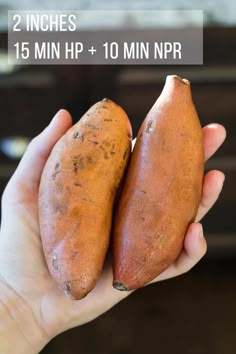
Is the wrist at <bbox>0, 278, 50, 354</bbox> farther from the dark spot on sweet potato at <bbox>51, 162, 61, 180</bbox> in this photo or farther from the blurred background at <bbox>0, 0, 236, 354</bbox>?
the blurred background at <bbox>0, 0, 236, 354</bbox>

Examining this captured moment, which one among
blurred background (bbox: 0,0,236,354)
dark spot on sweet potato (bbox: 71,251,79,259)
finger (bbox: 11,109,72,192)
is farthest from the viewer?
blurred background (bbox: 0,0,236,354)

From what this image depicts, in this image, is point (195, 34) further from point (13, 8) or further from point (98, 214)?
point (98, 214)

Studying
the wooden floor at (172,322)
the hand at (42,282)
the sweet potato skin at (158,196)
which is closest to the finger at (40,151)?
the hand at (42,282)

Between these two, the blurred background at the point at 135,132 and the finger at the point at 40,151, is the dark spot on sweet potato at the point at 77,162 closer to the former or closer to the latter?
the finger at the point at 40,151

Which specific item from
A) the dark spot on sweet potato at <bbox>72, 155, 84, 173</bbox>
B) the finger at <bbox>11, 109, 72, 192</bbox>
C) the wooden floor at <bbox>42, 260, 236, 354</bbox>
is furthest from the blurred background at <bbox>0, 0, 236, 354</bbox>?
the dark spot on sweet potato at <bbox>72, 155, 84, 173</bbox>

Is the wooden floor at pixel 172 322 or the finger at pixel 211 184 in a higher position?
the finger at pixel 211 184

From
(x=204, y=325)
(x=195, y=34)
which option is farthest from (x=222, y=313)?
(x=195, y=34)
